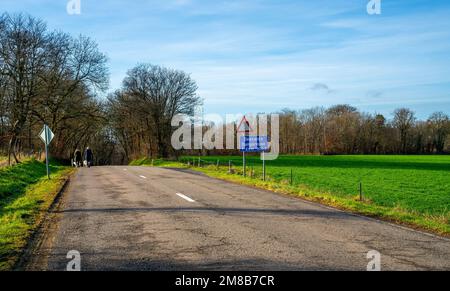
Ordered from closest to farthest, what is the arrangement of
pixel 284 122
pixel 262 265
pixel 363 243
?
pixel 262 265, pixel 363 243, pixel 284 122

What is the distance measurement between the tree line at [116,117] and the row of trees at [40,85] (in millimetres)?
83

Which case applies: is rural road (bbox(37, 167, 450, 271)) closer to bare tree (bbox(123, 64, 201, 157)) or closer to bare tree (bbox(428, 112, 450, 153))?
bare tree (bbox(123, 64, 201, 157))

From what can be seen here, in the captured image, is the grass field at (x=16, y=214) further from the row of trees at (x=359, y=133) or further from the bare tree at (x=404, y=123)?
the bare tree at (x=404, y=123)

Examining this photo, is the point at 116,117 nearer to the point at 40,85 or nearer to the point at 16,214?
the point at 40,85

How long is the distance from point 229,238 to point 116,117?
52.3m

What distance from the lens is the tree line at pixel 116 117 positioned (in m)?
37.2

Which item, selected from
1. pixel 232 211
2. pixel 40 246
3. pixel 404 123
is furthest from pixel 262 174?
pixel 404 123

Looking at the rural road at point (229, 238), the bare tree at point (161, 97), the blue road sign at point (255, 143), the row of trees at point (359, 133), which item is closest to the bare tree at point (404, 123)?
the row of trees at point (359, 133)

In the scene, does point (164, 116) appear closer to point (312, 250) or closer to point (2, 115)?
point (2, 115)

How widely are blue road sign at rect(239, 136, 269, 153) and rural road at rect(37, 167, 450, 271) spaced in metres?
9.74

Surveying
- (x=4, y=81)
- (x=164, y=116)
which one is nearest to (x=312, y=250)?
(x=4, y=81)
